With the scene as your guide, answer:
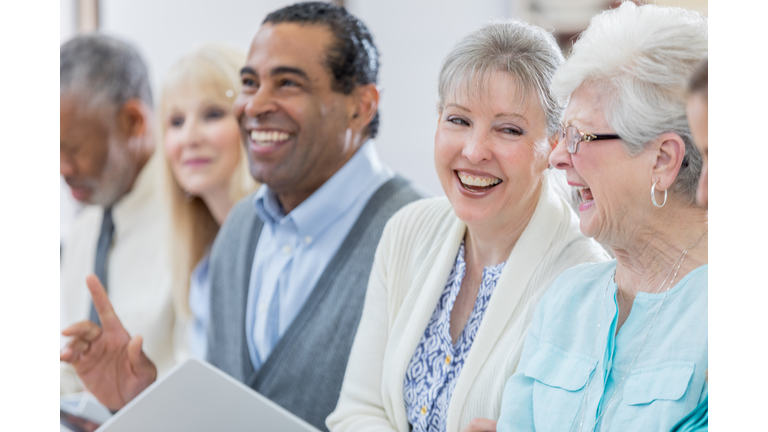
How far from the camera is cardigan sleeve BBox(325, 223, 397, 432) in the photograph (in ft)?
4.02

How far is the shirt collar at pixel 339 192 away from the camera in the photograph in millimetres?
1553

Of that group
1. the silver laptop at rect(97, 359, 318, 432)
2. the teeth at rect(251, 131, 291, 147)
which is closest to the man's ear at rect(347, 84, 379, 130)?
the teeth at rect(251, 131, 291, 147)

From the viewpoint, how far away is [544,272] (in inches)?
41.6

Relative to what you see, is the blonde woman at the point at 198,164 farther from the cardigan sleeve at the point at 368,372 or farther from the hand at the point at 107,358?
the cardigan sleeve at the point at 368,372

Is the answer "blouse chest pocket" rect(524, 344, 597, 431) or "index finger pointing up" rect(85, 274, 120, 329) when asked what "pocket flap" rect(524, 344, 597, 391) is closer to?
"blouse chest pocket" rect(524, 344, 597, 431)

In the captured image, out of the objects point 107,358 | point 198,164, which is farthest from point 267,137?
point 107,358

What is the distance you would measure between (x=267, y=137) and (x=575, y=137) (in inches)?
34.3

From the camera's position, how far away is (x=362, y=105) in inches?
61.3

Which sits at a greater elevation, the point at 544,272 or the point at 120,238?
the point at 544,272
